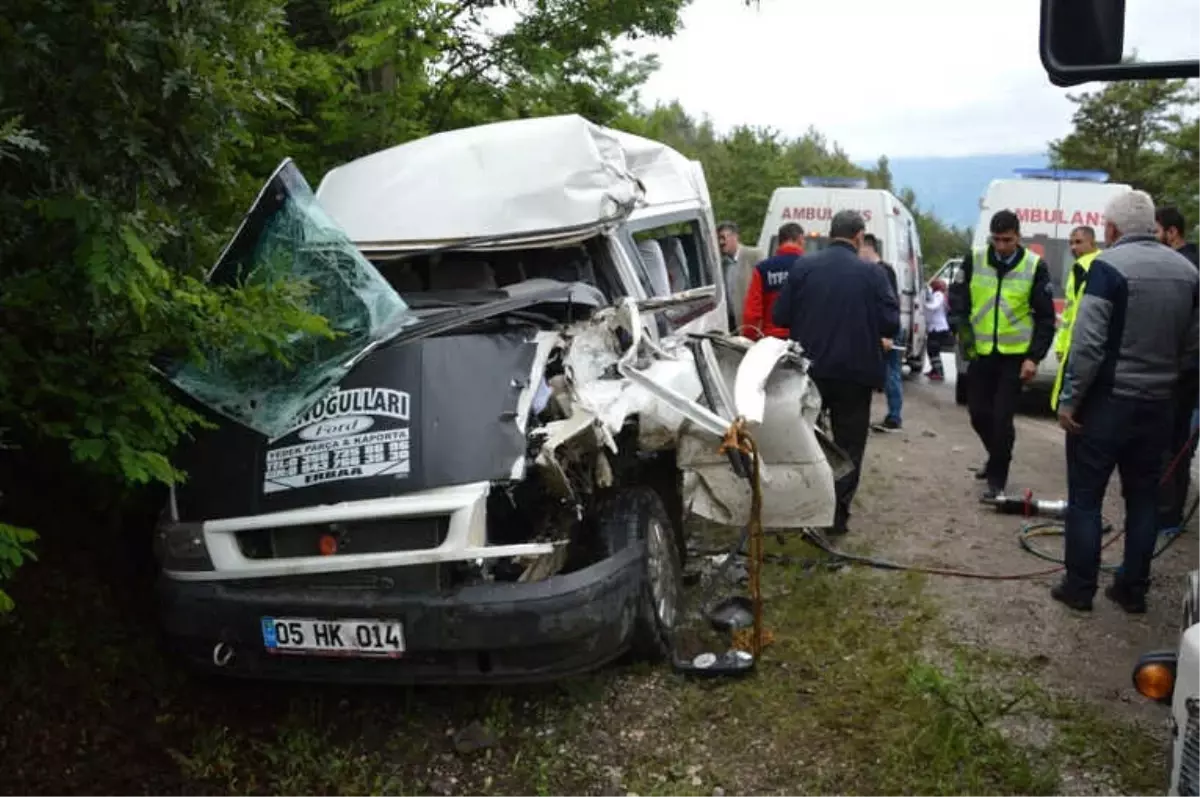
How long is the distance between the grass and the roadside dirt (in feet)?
0.84

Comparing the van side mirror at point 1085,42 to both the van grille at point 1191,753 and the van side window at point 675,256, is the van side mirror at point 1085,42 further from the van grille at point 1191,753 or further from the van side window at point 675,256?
the van side window at point 675,256

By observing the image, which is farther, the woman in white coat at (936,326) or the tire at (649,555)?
the woman in white coat at (936,326)

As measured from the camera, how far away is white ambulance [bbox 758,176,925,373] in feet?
42.6

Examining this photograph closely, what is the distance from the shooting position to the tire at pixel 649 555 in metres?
3.97

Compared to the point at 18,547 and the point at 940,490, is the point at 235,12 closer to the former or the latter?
the point at 18,547

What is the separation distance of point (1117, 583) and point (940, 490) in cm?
237

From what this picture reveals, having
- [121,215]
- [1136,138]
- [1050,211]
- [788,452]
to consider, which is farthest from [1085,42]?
[1136,138]

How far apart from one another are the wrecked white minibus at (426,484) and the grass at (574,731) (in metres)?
0.30

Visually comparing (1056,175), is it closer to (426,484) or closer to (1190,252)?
(1190,252)

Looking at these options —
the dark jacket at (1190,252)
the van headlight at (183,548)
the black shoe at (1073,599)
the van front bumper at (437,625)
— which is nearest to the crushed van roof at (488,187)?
the van headlight at (183,548)

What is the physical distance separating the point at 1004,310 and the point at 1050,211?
5453 mm

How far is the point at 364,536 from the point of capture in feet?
11.6

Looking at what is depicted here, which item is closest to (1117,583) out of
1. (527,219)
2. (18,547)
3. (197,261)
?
(527,219)

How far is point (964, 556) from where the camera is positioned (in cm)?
576
